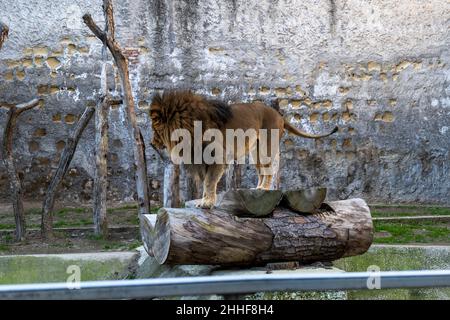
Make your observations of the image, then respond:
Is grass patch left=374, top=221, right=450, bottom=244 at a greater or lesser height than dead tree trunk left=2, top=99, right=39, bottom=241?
lesser

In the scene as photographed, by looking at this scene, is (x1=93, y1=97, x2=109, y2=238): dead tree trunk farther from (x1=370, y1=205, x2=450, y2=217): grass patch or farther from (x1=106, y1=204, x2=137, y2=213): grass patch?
(x1=370, y1=205, x2=450, y2=217): grass patch

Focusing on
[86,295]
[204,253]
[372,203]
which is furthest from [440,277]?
[372,203]

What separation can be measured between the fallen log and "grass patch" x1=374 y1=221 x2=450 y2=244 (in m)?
2.88

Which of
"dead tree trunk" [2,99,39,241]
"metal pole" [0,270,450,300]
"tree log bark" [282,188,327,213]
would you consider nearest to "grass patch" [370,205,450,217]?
"dead tree trunk" [2,99,39,241]

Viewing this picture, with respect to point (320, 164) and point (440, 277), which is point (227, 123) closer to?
point (440, 277)

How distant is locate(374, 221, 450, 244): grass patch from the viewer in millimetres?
9133

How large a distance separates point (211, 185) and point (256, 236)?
2.55ft

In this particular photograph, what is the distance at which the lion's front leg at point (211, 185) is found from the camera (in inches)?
239

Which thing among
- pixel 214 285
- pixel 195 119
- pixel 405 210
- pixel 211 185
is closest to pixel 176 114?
pixel 195 119

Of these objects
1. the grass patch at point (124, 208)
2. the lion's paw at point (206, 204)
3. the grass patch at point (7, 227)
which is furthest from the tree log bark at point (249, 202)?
the grass patch at point (124, 208)

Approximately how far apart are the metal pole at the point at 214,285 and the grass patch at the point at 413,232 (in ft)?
20.6

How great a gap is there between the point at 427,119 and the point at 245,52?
12.4 ft

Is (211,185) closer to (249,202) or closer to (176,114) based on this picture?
(249,202)

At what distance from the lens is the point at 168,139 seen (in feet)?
20.2
